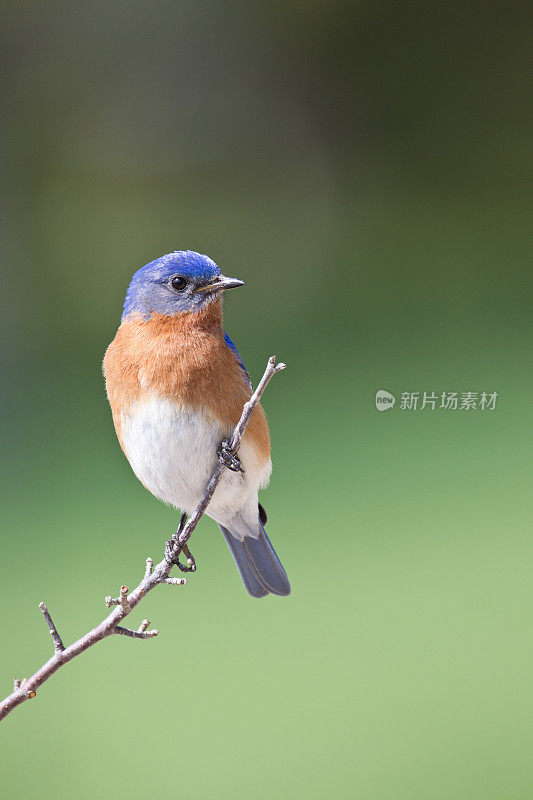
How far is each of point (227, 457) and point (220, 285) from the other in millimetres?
243

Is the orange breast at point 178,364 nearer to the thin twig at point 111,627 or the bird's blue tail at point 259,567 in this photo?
the thin twig at point 111,627

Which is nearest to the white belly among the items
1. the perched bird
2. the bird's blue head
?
the perched bird

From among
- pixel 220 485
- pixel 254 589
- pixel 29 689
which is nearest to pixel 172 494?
pixel 220 485

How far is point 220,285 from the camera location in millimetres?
1126

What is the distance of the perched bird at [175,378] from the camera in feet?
3.73

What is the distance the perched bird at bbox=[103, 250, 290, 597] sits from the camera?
1138mm

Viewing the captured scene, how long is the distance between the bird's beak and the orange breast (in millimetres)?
25

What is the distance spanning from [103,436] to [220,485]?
84cm

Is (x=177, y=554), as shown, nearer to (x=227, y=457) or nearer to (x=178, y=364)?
(x=227, y=457)

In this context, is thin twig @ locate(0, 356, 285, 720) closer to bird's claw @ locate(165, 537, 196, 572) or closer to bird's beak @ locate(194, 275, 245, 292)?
bird's claw @ locate(165, 537, 196, 572)

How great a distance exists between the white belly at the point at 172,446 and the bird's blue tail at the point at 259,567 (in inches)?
8.4

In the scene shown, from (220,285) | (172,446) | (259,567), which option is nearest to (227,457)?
(172,446)

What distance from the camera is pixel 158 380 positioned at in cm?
114

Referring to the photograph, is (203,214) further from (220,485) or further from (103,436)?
(220,485)
